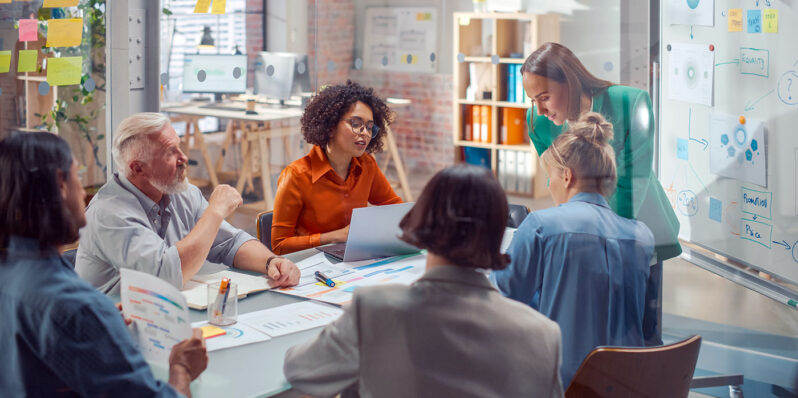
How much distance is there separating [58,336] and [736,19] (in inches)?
101

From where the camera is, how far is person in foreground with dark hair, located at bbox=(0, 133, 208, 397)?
1313 mm

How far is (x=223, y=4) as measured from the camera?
5.20 meters

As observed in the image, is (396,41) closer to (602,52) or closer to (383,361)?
(602,52)

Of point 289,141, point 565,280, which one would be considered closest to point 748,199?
point 565,280

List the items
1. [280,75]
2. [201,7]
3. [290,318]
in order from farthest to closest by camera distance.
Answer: [280,75]
[201,7]
[290,318]

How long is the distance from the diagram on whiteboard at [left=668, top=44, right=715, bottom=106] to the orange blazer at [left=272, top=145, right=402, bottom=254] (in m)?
1.20

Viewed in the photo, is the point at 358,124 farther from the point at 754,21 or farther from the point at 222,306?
the point at 754,21

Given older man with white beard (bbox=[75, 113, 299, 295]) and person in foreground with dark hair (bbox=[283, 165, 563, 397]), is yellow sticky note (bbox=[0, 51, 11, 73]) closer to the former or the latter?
older man with white beard (bbox=[75, 113, 299, 295])

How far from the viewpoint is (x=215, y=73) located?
5234mm

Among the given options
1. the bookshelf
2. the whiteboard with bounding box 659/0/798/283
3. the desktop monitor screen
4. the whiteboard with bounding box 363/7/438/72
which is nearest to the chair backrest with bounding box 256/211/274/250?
the whiteboard with bounding box 659/0/798/283

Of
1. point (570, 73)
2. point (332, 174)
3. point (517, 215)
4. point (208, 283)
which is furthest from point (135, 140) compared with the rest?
point (517, 215)

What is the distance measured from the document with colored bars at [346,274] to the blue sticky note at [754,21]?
1510 millimetres

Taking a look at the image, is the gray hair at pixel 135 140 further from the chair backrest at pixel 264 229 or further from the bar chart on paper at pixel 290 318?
the chair backrest at pixel 264 229

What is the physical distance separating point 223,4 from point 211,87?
544mm
